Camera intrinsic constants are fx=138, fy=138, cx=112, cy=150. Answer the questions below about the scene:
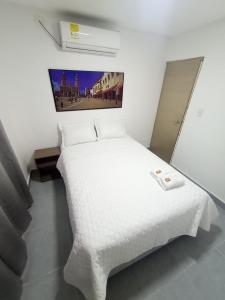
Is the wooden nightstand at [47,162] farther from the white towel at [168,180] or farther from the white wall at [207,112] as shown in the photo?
the white wall at [207,112]

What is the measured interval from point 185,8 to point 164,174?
1833 millimetres

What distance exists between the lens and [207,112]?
2039 mm

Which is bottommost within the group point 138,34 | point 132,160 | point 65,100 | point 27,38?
point 132,160

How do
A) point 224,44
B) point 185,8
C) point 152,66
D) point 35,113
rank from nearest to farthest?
1. point 185,8
2. point 224,44
3. point 35,113
4. point 152,66

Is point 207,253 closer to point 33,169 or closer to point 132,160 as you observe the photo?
point 132,160

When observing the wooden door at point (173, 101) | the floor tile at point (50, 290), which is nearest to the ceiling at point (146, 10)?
the wooden door at point (173, 101)

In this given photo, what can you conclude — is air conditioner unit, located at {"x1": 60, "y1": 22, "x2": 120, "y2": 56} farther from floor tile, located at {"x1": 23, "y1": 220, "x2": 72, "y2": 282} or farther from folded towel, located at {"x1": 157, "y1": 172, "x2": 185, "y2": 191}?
floor tile, located at {"x1": 23, "y1": 220, "x2": 72, "y2": 282}

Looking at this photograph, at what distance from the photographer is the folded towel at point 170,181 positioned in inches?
54.6

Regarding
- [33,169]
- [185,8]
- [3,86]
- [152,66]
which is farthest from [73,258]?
[152,66]

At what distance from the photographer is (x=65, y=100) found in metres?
2.22

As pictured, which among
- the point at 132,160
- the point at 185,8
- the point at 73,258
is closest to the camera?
the point at 73,258

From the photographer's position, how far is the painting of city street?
210cm

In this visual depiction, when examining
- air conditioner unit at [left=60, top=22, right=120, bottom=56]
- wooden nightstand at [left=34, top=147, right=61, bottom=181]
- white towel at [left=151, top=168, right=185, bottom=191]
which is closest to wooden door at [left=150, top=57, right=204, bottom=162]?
air conditioner unit at [left=60, top=22, right=120, bottom=56]

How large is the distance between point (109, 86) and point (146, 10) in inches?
41.8
